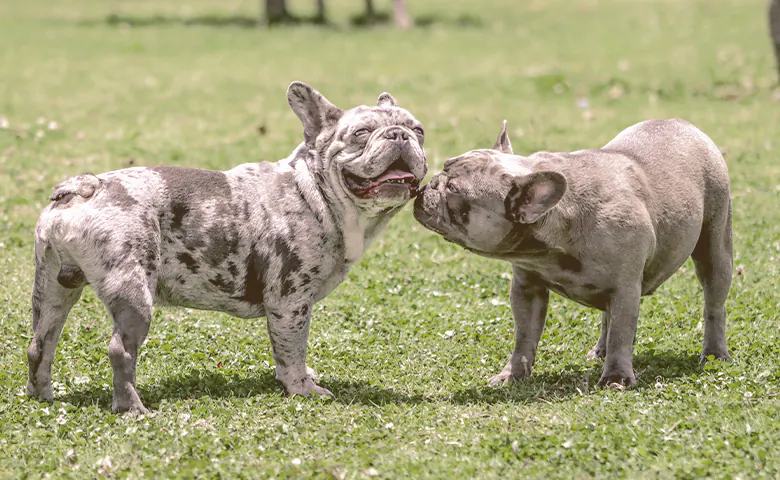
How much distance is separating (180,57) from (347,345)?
60.1 ft

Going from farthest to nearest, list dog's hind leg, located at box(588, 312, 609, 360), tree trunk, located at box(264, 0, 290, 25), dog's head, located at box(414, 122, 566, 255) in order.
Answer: tree trunk, located at box(264, 0, 290, 25)
dog's hind leg, located at box(588, 312, 609, 360)
dog's head, located at box(414, 122, 566, 255)

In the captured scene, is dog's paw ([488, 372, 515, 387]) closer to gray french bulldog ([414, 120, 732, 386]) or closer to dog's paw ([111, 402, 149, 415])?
gray french bulldog ([414, 120, 732, 386])


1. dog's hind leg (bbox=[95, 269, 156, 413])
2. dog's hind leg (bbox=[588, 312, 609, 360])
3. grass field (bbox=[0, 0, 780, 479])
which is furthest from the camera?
dog's hind leg (bbox=[588, 312, 609, 360])

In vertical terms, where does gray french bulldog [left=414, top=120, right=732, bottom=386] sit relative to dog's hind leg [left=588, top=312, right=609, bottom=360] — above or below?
above

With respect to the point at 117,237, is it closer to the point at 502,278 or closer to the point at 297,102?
the point at 297,102

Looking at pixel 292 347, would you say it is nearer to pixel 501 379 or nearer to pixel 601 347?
pixel 501 379

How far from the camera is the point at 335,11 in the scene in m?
36.7

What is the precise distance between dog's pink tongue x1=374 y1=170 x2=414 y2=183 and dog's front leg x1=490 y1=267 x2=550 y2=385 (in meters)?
1.26

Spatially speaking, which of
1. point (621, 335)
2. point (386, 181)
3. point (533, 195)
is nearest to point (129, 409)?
point (386, 181)

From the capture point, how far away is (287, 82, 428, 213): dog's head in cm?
731

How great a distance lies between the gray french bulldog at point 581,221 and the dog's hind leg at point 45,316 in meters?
2.61

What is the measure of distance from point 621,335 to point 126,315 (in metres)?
3.52

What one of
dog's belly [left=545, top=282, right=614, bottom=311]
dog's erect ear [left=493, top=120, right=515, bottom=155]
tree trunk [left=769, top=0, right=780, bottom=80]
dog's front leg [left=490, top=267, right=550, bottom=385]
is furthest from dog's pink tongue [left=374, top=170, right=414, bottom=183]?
tree trunk [left=769, top=0, right=780, bottom=80]

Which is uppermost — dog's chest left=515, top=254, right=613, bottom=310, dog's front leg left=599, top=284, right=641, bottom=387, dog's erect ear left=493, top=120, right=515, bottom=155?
dog's erect ear left=493, top=120, right=515, bottom=155
